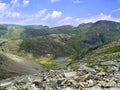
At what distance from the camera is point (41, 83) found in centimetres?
3412

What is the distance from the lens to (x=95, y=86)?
30469mm

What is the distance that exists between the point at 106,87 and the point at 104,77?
12.0 ft

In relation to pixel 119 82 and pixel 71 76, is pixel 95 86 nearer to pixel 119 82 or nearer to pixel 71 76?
pixel 119 82

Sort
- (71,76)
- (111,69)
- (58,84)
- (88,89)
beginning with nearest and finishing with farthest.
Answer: (88,89)
(58,84)
(71,76)
(111,69)

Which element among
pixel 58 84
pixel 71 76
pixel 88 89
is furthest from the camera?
pixel 71 76

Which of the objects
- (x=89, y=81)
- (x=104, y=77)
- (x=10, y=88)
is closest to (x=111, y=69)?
(x=104, y=77)

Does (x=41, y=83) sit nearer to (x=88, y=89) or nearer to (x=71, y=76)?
(x=71, y=76)

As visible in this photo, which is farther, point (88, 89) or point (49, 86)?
point (49, 86)

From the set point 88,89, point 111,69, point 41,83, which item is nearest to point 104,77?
point 88,89

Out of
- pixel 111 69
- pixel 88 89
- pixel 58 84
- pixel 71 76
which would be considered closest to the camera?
pixel 88 89

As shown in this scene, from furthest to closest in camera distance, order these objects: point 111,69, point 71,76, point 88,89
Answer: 1. point 111,69
2. point 71,76
3. point 88,89

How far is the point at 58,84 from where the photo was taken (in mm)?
32844

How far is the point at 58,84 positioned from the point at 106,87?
5710 millimetres

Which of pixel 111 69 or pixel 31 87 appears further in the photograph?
pixel 111 69
